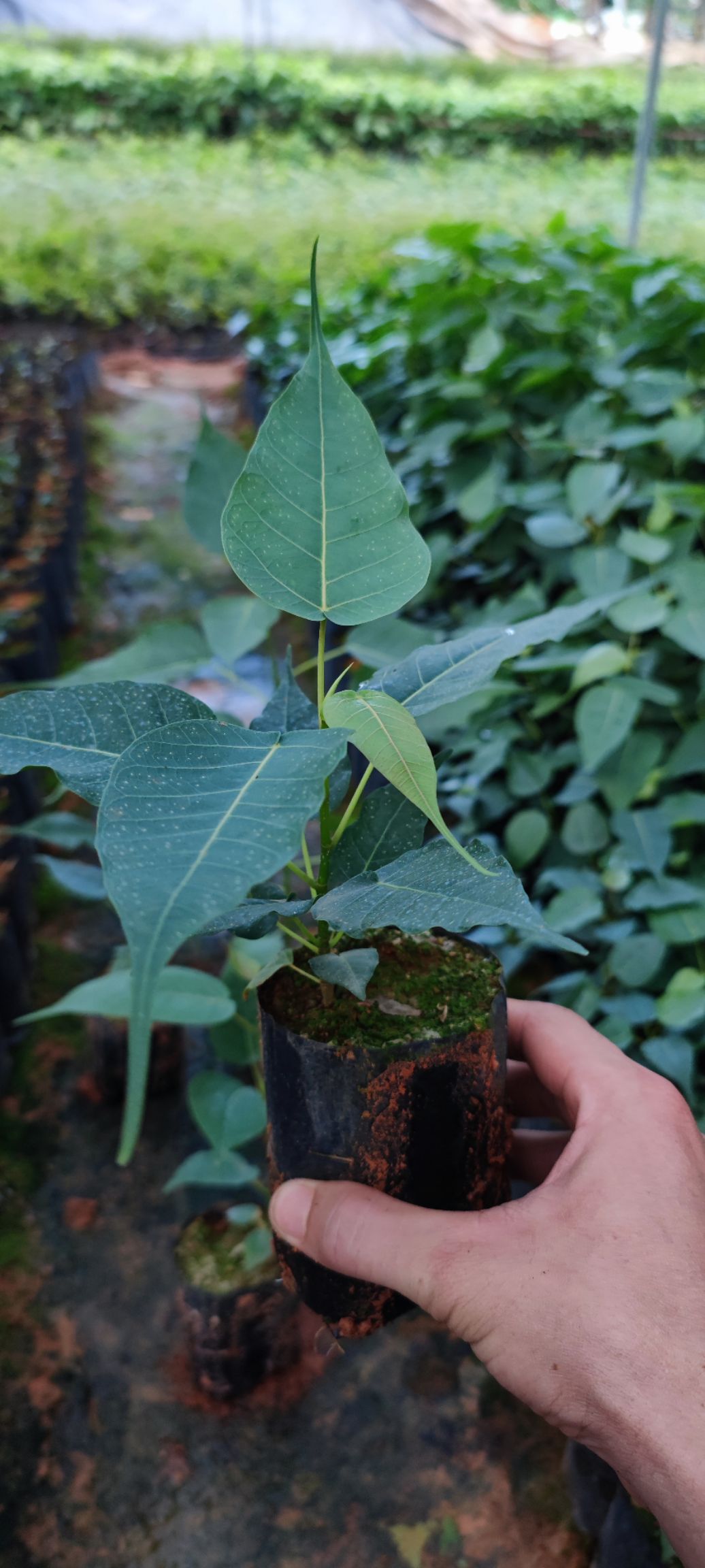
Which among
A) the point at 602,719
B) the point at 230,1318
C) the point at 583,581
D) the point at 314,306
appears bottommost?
the point at 230,1318

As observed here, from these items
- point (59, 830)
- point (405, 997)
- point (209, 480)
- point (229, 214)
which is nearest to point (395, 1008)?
point (405, 997)

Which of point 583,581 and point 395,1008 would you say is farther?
point 583,581

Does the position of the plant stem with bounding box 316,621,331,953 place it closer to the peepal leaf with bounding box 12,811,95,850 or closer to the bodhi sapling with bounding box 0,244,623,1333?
the bodhi sapling with bounding box 0,244,623,1333

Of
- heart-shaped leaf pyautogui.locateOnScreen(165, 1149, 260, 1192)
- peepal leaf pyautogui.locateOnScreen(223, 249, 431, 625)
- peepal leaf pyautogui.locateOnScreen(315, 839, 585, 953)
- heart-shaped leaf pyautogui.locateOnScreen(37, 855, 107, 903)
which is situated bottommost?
heart-shaped leaf pyautogui.locateOnScreen(165, 1149, 260, 1192)

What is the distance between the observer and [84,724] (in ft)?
2.21

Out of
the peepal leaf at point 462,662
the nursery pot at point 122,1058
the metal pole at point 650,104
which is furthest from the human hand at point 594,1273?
the metal pole at point 650,104

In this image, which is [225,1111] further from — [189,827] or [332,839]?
[189,827]

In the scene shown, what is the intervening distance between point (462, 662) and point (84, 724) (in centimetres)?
26

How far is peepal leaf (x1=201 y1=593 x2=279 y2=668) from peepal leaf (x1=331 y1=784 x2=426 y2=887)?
40cm

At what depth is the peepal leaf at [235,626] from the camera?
3.66 ft

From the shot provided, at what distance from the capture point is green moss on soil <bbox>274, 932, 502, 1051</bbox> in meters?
0.72

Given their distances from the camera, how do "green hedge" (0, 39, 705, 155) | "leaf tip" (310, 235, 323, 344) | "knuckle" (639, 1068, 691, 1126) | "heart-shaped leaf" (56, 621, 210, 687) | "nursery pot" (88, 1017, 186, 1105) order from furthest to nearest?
"green hedge" (0, 39, 705, 155) → "nursery pot" (88, 1017, 186, 1105) → "heart-shaped leaf" (56, 621, 210, 687) → "knuckle" (639, 1068, 691, 1126) → "leaf tip" (310, 235, 323, 344)

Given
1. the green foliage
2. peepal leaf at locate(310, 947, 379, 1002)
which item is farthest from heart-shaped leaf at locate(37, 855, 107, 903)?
peepal leaf at locate(310, 947, 379, 1002)

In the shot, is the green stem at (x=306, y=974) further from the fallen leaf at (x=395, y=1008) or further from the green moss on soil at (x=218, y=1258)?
the green moss on soil at (x=218, y=1258)
